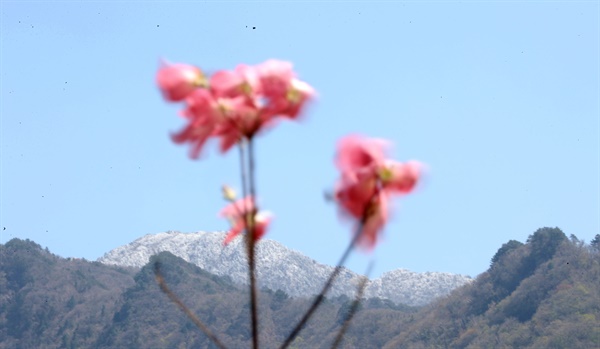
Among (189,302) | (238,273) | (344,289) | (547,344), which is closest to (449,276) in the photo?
(344,289)

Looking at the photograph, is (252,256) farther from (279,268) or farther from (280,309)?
(279,268)

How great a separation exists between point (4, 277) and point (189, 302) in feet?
85.7

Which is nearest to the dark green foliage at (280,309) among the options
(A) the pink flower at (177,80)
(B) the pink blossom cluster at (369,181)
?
(B) the pink blossom cluster at (369,181)

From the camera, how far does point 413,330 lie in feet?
311

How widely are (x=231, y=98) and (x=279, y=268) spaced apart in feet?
564

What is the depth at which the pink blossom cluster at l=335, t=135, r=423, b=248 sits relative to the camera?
1.32 metres

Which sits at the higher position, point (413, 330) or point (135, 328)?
point (413, 330)

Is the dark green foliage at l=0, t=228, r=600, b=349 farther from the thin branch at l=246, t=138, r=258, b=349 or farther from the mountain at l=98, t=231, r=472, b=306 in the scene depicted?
the thin branch at l=246, t=138, r=258, b=349

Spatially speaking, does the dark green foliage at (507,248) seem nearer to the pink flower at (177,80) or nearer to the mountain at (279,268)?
the mountain at (279,268)

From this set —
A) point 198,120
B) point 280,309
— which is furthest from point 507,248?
point 198,120

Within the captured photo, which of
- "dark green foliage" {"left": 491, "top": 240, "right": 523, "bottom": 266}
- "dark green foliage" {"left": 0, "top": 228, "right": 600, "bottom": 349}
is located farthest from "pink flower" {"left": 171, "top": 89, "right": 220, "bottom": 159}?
"dark green foliage" {"left": 491, "top": 240, "right": 523, "bottom": 266}

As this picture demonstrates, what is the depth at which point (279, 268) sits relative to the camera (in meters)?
172

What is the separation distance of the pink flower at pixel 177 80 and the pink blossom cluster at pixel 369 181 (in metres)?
0.22

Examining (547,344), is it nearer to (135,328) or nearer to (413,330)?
(413,330)
